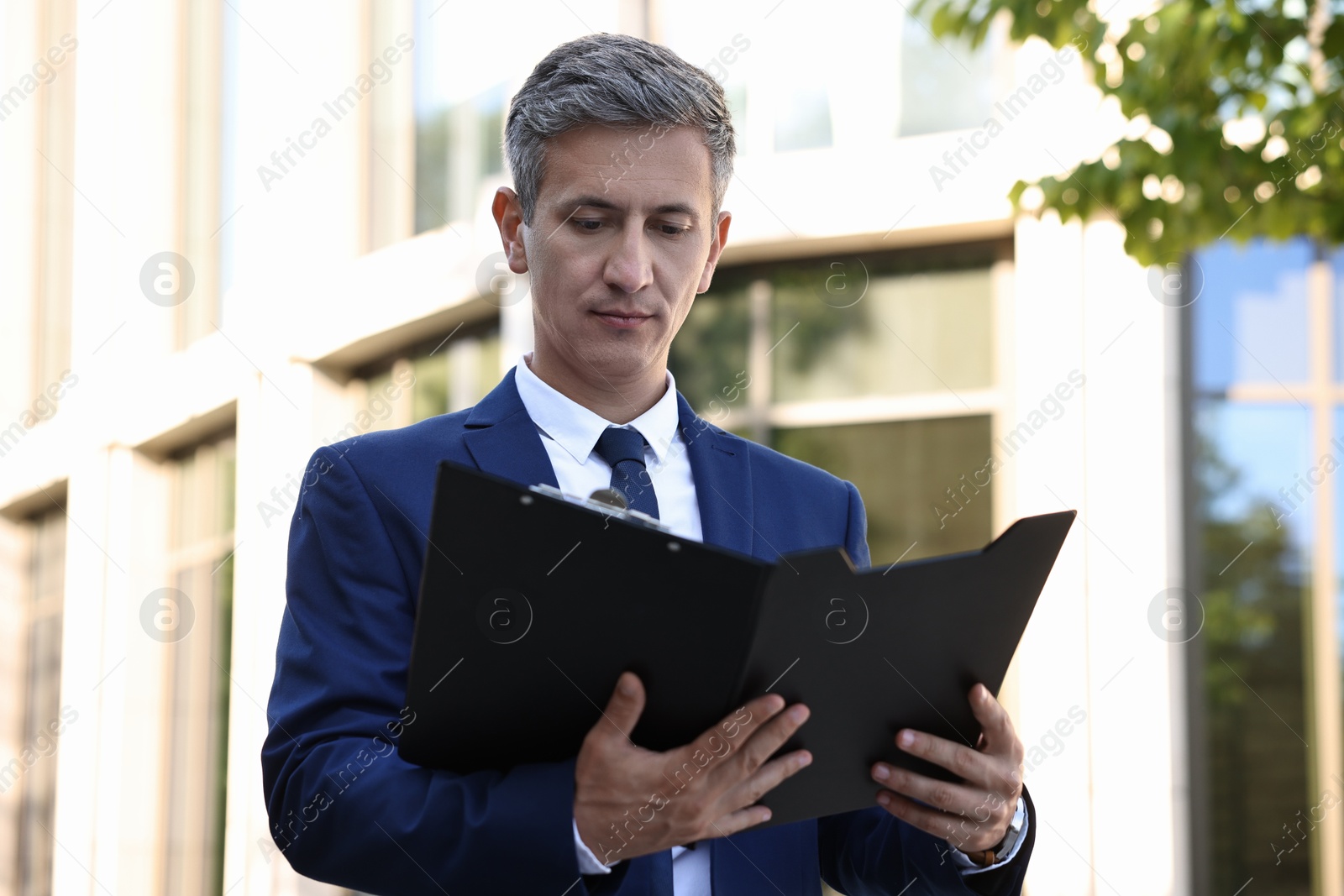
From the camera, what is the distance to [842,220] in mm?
6000

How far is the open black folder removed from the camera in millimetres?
1292

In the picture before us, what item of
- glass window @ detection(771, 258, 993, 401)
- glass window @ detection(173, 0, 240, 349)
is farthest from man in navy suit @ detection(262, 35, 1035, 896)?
glass window @ detection(173, 0, 240, 349)

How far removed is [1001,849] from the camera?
1.78 metres

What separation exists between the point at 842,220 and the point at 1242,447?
209 centimetres

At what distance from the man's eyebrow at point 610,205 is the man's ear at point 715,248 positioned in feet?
0.43

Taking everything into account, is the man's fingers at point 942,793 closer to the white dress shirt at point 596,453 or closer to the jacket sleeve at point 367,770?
the white dress shirt at point 596,453

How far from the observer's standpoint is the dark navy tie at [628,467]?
6.08 feet

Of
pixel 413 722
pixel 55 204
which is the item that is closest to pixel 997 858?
pixel 413 722

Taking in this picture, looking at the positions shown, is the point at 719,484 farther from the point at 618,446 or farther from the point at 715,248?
the point at 715,248

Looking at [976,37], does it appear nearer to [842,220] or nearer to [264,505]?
[842,220]

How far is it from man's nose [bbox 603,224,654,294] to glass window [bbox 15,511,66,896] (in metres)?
9.67

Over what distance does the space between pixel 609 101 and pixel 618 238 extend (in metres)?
0.20

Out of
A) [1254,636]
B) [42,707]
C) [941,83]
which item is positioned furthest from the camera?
[42,707]

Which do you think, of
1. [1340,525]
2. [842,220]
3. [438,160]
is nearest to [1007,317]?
[842,220]
